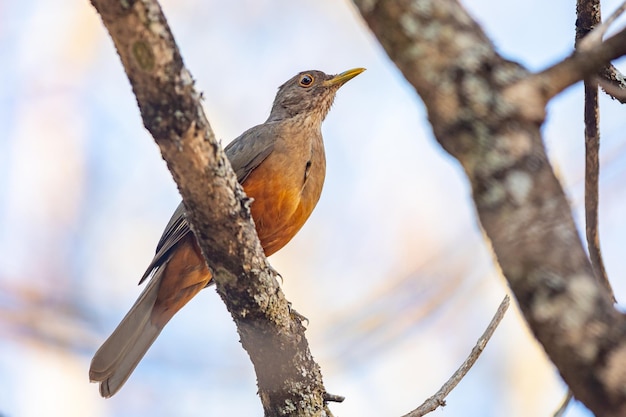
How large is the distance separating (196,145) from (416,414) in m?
1.61

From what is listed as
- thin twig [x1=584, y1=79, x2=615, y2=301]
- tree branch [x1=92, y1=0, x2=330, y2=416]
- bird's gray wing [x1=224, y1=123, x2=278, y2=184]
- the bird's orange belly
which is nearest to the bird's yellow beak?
bird's gray wing [x1=224, y1=123, x2=278, y2=184]

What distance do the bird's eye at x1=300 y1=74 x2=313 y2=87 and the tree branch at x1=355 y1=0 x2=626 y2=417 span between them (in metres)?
4.75

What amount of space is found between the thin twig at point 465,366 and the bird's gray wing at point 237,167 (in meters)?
2.19

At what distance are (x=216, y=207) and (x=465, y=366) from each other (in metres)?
1.30

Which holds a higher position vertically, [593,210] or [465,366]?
[593,210]

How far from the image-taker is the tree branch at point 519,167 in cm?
160

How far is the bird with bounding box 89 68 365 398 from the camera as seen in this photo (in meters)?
5.13

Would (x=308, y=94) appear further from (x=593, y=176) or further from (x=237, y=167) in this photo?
(x=593, y=176)

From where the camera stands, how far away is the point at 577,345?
1597 mm

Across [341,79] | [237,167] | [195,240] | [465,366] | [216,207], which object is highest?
[341,79]

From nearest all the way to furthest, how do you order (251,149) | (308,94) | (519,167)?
(519,167), (251,149), (308,94)

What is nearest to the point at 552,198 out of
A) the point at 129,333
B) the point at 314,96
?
the point at 129,333

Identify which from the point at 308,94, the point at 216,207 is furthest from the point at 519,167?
the point at 308,94

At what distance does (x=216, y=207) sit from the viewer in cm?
303
